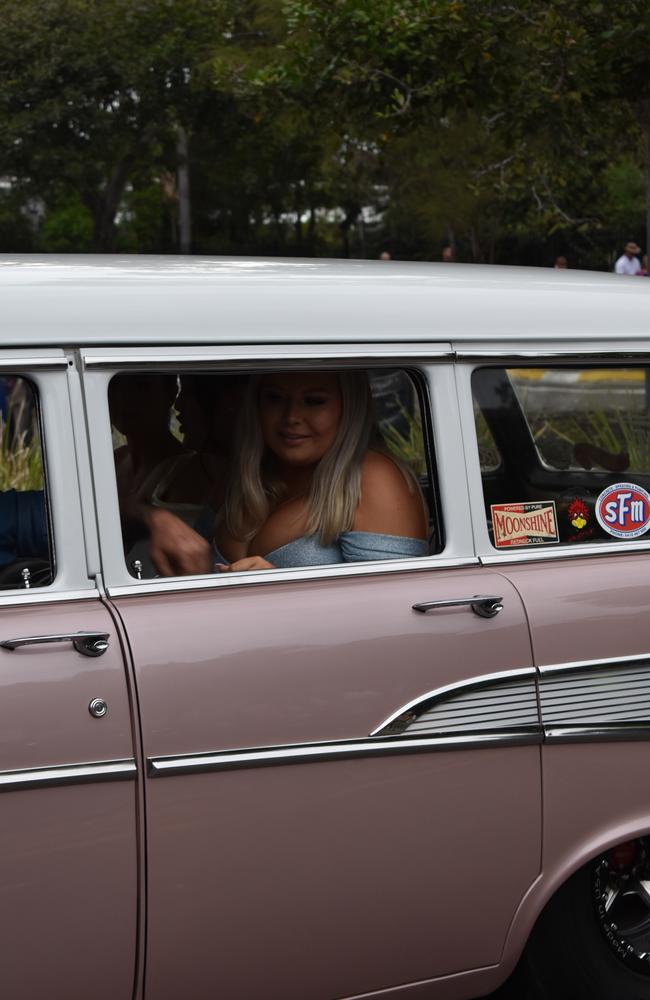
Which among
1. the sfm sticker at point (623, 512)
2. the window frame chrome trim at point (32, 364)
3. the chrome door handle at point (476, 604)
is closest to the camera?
the window frame chrome trim at point (32, 364)

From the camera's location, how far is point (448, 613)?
9.72 ft

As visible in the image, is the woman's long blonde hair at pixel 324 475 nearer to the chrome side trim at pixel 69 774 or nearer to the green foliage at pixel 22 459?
the green foliage at pixel 22 459

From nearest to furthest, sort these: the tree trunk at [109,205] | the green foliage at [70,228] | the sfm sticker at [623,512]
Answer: the sfm sticker at [623,512] → the tree trunk at [109,205] → the green foliage at [70,228]

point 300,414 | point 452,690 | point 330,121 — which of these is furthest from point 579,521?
point 330,121

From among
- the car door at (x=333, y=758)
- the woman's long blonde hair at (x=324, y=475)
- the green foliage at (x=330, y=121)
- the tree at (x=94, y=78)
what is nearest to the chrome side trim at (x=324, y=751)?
the car door at (x=333, y=758)

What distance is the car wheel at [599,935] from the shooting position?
127 inches

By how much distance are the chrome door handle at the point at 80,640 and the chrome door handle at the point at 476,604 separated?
0.69 m

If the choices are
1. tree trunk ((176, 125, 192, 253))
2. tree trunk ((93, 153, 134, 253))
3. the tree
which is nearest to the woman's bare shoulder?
the tree

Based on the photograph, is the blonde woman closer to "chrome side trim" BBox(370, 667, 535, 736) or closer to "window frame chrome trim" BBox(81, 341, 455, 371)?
"window frame chrome trim" BBox(81, 341, 455, 371)

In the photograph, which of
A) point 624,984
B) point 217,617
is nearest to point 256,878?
point 217,617

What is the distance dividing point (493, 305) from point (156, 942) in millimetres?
1568

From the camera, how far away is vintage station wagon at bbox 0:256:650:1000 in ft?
8.63

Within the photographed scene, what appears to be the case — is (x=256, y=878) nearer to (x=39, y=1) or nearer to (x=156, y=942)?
(x=156, y=942)

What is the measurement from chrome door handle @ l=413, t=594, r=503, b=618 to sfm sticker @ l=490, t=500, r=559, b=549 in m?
0.17
